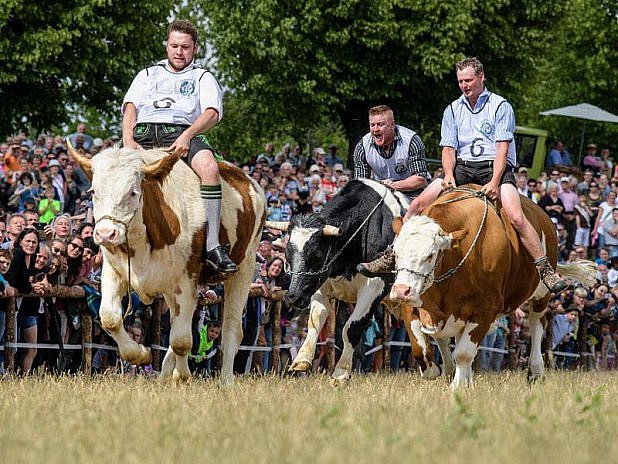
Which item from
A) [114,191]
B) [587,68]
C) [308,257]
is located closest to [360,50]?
[587,68]

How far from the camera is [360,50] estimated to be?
119 feet

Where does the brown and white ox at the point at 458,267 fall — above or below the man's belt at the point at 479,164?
below

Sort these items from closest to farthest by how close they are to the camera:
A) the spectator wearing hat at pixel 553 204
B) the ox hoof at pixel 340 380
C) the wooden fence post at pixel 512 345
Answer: the ox hoof at pixel 340 380 < the wooden fence post at pixel 512 345 < the spectator wearing hat at pixel 553 204

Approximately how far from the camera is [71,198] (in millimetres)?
19750

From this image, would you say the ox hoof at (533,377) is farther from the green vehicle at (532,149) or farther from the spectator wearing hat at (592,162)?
the green vehicle at (532,149)

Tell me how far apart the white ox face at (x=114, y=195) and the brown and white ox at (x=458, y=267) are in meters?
2.25

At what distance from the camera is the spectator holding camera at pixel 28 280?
11844 mm

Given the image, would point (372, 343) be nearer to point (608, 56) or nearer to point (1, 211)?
point (1, 211)

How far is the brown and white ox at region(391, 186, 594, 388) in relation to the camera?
997cm

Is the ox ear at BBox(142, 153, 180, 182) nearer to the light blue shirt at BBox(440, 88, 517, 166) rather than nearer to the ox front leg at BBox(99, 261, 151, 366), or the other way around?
the ox front leg at BBox(99, 261, 151, 366)

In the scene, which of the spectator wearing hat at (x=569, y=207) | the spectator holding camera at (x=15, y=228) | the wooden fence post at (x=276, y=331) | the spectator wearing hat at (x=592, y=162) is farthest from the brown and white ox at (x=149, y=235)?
the spectator wearing hat at (x=592, y=162)

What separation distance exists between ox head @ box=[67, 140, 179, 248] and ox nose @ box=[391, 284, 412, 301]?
2.16 metres

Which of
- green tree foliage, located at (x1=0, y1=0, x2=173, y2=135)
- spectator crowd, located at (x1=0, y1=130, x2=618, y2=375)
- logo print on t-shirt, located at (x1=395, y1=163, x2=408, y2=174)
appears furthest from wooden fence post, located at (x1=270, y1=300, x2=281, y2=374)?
green tree foliage, located at (x1=0, y1=0, x2=173, y2=135)

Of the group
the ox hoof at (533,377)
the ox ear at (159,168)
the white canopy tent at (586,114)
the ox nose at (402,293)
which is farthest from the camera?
the white canopy tent at (586,114)
